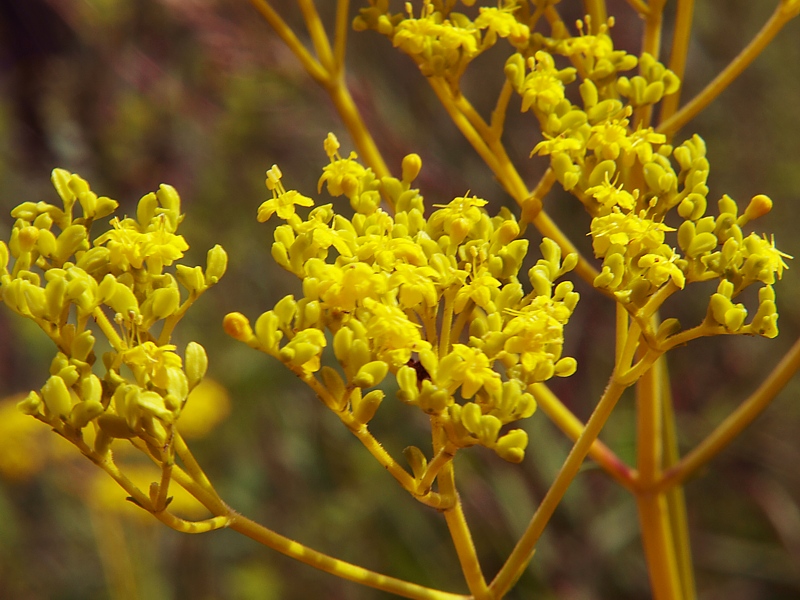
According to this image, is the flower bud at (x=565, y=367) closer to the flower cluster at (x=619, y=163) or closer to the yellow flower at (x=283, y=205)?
the flower cluster at (x=619, y=163)

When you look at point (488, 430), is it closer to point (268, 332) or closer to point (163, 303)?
point (268, 332)

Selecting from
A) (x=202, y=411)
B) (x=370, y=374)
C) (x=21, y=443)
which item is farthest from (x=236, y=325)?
(x=21, y=443)

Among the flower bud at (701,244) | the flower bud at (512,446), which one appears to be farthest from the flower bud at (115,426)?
the flower bud at (701,244)

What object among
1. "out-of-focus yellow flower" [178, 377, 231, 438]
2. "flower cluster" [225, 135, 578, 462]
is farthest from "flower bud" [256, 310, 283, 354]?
"out-of-focus yellow flower" [178, 377, 231, 438]

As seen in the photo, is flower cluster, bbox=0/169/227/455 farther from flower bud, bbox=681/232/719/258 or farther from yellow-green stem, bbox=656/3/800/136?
yellow-green stem, bbox=656/3/800/136

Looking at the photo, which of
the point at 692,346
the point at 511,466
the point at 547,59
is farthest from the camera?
the point at 692,346

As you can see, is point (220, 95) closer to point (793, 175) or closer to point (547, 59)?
point (793, 175)

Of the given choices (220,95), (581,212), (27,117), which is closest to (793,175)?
(581,212)
